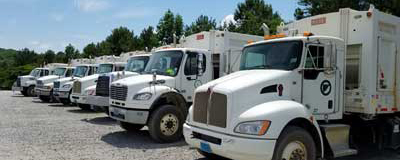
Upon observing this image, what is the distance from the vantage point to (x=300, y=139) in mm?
5527

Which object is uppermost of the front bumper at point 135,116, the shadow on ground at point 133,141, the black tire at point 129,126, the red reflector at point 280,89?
the red reflector at point 280,89

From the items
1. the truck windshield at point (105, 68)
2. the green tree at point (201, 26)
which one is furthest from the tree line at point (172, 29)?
the truck windshield at point (105, 68)

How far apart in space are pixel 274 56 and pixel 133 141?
4.54 metres

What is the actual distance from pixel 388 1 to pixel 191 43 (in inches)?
512

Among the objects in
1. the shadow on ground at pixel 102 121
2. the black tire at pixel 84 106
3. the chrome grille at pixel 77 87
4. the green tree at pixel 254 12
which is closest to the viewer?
the shadow on ground at pixel 102 121

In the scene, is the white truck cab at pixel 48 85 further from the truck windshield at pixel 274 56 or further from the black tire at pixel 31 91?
the truck windshield at pixel 274 56

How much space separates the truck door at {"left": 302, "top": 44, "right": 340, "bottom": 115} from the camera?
6.01 meters

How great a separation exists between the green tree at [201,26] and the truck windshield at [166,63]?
2703 centimetres

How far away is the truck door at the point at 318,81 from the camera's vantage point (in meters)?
6.01

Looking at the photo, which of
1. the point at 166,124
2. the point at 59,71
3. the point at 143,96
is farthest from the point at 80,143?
the point at 59,71

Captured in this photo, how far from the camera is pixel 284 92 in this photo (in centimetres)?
581

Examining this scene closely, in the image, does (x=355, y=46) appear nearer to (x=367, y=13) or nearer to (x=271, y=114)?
(x=367, y=13)

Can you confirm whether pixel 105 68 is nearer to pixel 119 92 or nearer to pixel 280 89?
pixel 119 92

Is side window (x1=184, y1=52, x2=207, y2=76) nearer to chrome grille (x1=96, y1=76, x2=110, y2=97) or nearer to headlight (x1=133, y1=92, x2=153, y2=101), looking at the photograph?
headlight (x1=133, y1=92, x2=153, y2=101)
